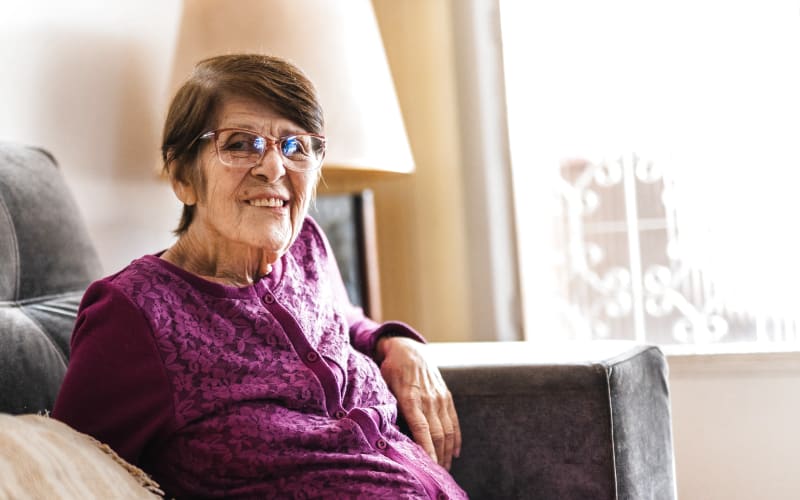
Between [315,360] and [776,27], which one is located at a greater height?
[776,27]

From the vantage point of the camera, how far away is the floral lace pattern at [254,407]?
112 centimetres

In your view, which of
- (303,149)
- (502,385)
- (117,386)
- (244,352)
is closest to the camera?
(117,386)

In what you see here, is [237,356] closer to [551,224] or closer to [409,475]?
[409,475]

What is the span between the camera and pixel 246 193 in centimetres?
125

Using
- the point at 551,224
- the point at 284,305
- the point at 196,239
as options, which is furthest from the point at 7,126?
the point at 551,224

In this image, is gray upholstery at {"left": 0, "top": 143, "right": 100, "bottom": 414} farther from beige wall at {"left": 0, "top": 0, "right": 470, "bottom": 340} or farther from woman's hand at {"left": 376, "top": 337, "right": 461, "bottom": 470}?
woman's hand at {"left": 376, "top": 337, "right": 461, "bottom": 470}

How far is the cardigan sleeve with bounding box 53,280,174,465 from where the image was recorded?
1085 mm

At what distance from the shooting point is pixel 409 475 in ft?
3.95

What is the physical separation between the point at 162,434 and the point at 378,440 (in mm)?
299

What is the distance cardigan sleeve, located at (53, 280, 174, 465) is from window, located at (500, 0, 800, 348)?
1476 mm

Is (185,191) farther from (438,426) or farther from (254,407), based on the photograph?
(438,426)

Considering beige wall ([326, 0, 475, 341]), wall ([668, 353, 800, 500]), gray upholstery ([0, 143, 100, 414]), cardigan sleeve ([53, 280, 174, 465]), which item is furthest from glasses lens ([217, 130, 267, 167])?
Answer: wall ([668, 353, 800, 500])

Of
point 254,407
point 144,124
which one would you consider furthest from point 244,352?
point 144,124

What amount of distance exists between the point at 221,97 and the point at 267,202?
0.16m
